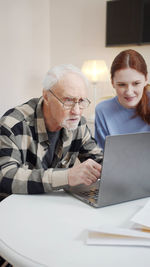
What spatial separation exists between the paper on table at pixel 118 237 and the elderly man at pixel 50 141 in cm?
28

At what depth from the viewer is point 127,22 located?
10.2 feet

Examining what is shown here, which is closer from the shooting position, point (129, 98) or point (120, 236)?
point (120, 236)

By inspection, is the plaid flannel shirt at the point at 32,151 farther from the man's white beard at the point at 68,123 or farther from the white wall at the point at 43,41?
the white wall at the point at 43,41

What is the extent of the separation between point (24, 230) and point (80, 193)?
0.96 ft

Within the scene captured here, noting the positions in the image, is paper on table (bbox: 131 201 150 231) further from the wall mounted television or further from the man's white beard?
the wall mounted television

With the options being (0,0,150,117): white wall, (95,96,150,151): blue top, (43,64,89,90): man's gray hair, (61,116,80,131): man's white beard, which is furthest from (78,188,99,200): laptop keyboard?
(0,0,150,117): white wall

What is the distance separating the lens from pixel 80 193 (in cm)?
96

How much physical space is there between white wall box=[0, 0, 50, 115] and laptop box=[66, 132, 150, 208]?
98.9 inches

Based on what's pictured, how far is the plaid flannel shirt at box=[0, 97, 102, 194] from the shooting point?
3.12 ft

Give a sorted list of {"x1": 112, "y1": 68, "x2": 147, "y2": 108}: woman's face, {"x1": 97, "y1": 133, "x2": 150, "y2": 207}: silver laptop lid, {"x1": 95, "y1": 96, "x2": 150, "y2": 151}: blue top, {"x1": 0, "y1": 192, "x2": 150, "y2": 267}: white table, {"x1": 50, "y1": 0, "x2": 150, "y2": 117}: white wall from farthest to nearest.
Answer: {"x1": 50, "y1": 0, "x2": 150, "y2": 117}: white wall, {"x1": 95, "y1": 96, "x2": 150, "y2": 151}: blue top, {"x1": 112, "y1": 68, "x2": 147, "y2": 108}: woman's face, {"x1": 97, "y1": 133, "x2": 150, "y2": 207}: silver laptop lid, {"x1": 0, "y1": 192, "x2": 150, "y2": 267}: white table

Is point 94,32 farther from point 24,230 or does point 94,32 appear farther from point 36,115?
point 24,230

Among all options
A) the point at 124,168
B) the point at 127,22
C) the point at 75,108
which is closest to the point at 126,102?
the point at 75,108

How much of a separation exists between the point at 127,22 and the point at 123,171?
267 centimetres

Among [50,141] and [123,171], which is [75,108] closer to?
[50,141]
